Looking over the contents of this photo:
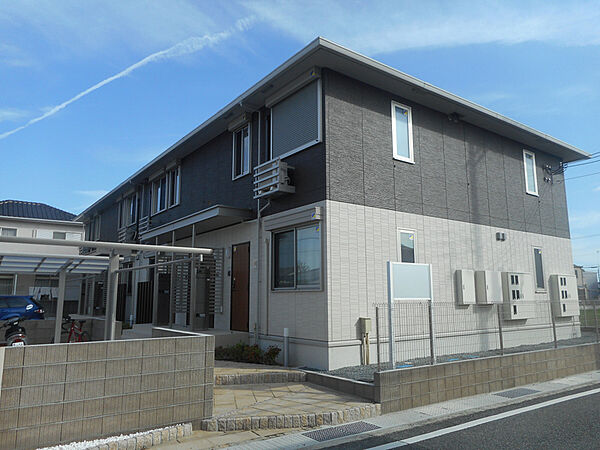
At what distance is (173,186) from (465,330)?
34.2ft

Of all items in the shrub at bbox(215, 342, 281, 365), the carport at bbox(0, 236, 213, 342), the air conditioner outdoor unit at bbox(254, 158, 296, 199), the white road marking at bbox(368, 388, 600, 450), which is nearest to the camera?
the white road marking at bbox(368, 388, 600, 450)

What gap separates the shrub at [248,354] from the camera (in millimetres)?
8781

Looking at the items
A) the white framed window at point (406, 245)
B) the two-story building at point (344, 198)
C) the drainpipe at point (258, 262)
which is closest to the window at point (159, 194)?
the two-story building at point (344, 198)

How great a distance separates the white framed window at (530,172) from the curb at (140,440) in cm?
1247

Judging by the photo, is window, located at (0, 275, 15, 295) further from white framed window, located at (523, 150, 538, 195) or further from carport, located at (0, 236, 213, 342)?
white framed window, located at (523, 150, 538, 195)

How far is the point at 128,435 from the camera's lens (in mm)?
4695

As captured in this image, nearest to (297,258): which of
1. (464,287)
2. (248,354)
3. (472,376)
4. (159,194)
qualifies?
(248,354)

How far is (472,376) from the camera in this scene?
283 inches

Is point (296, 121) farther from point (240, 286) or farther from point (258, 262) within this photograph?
point (240, 286)

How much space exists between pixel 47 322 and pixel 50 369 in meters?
6.35

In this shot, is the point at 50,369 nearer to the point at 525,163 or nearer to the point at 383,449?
the point at 383,449

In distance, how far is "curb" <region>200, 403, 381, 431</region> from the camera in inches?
207

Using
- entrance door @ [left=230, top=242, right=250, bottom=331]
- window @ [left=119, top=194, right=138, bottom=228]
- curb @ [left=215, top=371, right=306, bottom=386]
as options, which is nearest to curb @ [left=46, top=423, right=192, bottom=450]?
curb @ [left=215, top=371, right=306, bottom=386]

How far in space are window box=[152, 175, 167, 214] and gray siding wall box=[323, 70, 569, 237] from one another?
8697 millimetres
